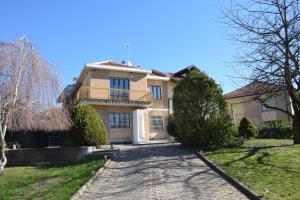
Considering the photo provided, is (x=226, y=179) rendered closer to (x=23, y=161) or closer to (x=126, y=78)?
(x=23, y=161)

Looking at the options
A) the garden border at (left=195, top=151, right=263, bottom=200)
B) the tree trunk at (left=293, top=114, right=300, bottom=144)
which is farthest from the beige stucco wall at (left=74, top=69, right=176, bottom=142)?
the garden border at (left=195, top=151, right=263, bottom=200)

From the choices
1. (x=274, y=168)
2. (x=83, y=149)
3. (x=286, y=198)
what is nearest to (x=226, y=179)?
(x=274, y=168)

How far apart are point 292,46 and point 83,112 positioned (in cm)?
1114

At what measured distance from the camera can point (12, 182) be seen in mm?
12102

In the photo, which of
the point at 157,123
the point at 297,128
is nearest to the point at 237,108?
the point at 157,123

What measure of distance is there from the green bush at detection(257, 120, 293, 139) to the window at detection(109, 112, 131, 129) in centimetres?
1096

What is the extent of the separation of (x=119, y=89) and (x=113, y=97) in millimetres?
866

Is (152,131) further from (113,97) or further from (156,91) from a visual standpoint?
(113,97)

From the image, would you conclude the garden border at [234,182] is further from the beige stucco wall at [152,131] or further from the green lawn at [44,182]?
the beige stucco wall at [152,131]

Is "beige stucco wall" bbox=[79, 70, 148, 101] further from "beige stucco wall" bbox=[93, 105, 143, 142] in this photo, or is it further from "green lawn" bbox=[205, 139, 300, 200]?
"green lawn" bbox=[205, 139, 300, 200]

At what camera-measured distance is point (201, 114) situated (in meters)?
18.1

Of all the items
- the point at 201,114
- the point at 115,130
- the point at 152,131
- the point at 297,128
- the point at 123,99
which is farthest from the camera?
the point at 152,131

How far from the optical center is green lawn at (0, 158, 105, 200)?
10.1 metres

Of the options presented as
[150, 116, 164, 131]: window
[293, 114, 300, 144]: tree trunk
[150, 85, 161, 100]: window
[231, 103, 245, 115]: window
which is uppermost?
[150, 85, 161, 100]: window
